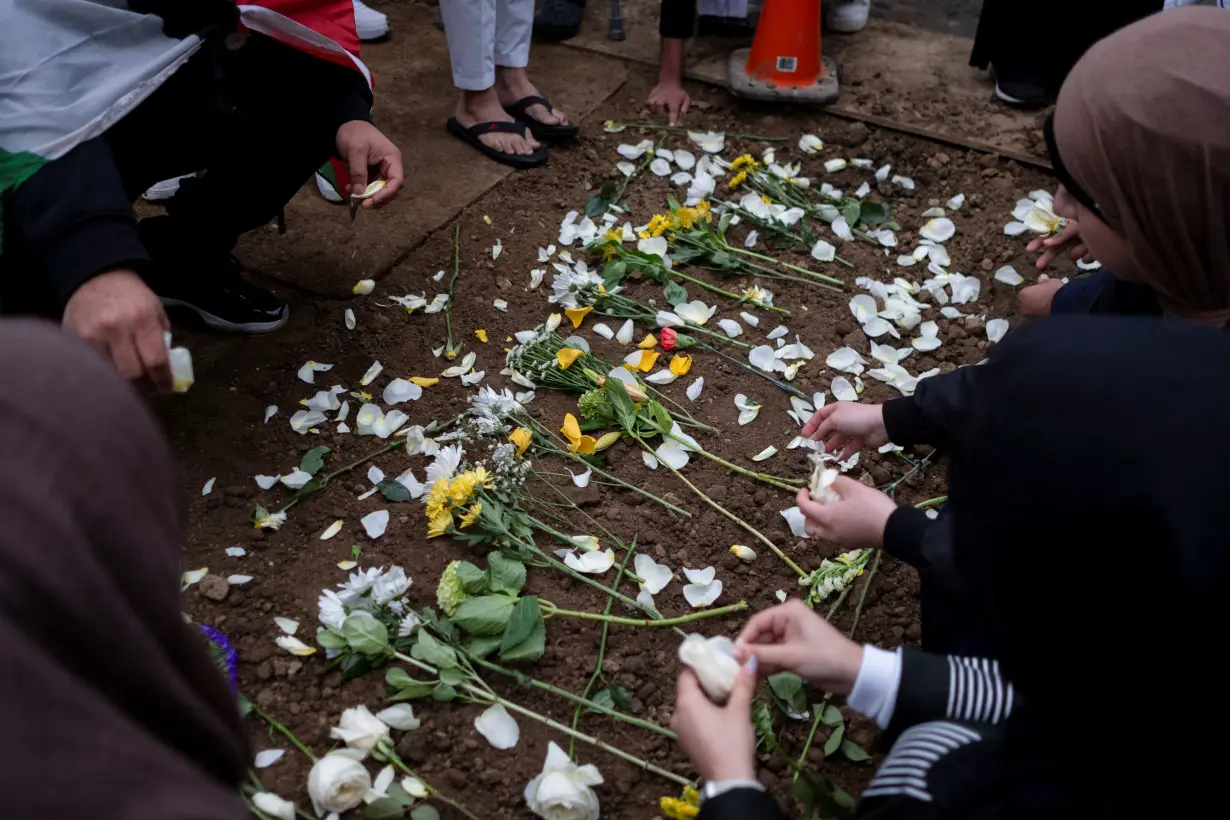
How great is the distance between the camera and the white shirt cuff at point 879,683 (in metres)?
1.14

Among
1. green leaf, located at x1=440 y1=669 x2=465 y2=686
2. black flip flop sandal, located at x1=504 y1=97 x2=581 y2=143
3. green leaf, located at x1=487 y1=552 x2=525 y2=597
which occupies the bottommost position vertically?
green leaf, located at x1=440 y1=669 x2=465 y2=686

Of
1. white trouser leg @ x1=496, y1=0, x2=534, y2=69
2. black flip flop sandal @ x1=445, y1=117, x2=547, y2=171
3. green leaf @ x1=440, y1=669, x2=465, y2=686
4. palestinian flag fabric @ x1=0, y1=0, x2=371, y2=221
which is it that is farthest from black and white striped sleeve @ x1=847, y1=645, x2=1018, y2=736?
white trouser leg @ x1=496, y1=0, x2=534, y2=69

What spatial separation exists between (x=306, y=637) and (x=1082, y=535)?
124cm

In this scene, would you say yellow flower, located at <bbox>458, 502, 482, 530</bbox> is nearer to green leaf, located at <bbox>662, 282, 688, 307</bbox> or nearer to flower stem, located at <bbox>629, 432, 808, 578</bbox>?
flower stem, located at <bbox>629, 432, 808, 578</bbox>

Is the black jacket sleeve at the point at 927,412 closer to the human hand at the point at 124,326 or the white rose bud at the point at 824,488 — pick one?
the white rose bud at the point at 824,488

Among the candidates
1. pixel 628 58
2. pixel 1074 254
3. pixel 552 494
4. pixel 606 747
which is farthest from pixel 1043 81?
pixel 606 747

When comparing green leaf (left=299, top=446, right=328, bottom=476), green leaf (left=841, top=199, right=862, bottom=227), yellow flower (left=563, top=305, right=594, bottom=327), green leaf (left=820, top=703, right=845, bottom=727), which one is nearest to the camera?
green leaf (left=820, top=703, right=845, bottom=727)

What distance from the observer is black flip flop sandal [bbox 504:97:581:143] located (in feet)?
9.07

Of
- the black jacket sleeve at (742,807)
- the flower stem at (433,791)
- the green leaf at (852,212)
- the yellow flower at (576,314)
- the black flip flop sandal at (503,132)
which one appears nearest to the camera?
the black jacket sleeve at (742,807)

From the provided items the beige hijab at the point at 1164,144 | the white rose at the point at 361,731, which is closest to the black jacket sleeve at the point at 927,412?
the beige hijab at the point at 1164,144

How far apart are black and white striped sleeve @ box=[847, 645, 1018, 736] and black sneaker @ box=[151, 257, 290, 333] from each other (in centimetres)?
153

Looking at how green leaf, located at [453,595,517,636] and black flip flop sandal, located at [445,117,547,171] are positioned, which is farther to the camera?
black flip flop sandal, located at [445,117,547,171]

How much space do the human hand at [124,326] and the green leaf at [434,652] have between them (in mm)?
535

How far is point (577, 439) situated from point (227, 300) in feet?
2.78
